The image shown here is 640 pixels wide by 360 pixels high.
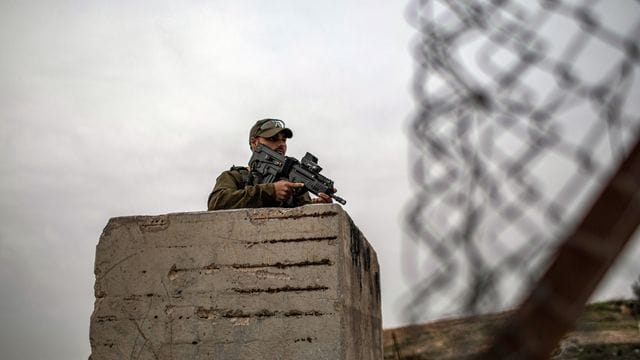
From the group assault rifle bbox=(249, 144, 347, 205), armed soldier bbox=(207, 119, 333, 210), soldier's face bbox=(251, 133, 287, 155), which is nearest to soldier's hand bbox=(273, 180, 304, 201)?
armed soldier bbox=(207, 119, 333, 210)

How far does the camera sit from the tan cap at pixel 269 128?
405 centimetres

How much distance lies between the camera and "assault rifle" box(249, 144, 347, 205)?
12.0 feet

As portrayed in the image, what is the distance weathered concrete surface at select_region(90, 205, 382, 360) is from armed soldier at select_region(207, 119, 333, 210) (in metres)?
0.25

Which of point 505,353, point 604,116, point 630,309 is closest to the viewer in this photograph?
point 505,353

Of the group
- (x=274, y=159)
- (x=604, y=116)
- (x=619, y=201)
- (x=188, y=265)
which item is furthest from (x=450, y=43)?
(x=274, y=159)

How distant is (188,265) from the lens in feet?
10.4

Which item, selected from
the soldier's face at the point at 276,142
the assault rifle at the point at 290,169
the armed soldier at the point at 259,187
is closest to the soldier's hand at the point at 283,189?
the armed soldier at the point at 259,187

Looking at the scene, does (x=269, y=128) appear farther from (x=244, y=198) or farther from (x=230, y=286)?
(x=230, y=286)

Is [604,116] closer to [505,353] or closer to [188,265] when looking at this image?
[505,353]

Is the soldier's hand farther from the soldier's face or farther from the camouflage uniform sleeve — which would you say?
the soldier's face

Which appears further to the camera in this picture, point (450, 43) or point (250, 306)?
point (250, 306)

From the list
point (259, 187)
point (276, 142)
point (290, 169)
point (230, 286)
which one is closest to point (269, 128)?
point (276, 142)

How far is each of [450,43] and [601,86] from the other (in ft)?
0.85

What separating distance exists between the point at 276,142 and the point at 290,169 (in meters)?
0.41
